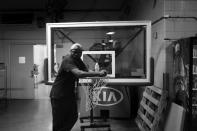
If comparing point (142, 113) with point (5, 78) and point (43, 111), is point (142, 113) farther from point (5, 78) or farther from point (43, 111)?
point (5, 78)

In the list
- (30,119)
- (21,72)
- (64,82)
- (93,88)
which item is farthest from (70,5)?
(64,82)

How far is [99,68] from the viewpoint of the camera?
4.40m

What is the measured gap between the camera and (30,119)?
5348 millimetres

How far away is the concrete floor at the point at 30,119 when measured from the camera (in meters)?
4.70

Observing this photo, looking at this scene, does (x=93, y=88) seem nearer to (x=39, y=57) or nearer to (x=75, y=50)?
(x=75, y=50)

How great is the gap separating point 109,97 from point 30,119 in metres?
1.93

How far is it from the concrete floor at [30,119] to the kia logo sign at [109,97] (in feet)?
1.50

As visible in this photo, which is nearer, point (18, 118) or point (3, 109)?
point (18, 118)

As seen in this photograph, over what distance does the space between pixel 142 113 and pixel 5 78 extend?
17.4 feet

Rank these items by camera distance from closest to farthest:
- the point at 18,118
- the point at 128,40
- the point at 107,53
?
the point at 107,53 → the point at 128,40 → the point at 18,118

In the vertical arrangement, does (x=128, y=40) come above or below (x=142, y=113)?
above

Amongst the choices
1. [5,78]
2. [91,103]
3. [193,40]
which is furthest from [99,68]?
[5,78]

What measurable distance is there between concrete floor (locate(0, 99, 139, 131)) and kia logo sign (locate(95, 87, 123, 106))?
1.50ft

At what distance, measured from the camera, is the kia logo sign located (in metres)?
4.99
